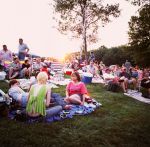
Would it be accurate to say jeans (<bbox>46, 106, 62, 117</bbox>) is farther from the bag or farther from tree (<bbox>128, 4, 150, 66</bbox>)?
tree (<bbox>128, 4, 150, 66</bbox>)

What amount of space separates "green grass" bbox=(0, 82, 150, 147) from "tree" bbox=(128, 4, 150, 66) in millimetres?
32931

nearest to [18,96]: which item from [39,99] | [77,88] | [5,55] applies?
[39,99]

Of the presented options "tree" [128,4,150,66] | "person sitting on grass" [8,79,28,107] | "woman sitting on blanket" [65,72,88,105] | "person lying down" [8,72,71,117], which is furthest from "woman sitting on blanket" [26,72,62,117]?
"tree" [128,4,150,66]

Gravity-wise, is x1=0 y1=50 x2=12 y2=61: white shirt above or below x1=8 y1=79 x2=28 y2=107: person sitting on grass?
above

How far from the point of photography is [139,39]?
4081 cm

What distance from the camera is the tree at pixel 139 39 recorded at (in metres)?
39.3

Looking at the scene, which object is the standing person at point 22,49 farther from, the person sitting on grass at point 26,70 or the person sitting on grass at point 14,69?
the person sitting on grass at point 14,69

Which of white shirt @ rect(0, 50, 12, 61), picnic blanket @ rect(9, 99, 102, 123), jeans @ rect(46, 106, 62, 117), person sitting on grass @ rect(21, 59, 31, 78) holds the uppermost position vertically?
white shirt @ rect(0, 50, 12, 61)

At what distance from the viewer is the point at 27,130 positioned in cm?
554

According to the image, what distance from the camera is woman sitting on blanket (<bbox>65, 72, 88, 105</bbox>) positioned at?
26.0 feet

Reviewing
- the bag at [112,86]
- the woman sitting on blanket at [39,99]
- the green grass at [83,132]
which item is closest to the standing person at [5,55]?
the bag at [112,86]

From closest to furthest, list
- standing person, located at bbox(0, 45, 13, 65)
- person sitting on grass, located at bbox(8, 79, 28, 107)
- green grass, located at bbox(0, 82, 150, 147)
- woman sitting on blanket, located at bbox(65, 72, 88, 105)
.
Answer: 1. green grass, located at bbox(0, 82, 150, 147)
2. person sitting on grass, located at bbox(8, 79, 28, 107)
3. woman sitting on blanket, located at bbox(65, 72, 88, 105)
4. standing person, located at bbox(0, 45, 13, 65)

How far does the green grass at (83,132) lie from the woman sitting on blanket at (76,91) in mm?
630

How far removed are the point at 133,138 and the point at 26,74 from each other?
368 inches
